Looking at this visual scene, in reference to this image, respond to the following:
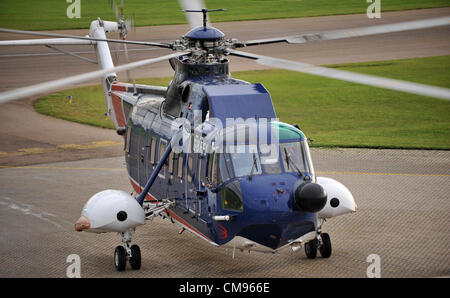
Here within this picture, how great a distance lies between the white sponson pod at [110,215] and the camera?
17.0m

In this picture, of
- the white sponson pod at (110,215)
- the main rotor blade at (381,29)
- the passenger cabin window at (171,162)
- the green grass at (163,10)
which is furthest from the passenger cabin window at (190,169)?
the green grass at (163,10)

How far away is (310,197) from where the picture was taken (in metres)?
14.8

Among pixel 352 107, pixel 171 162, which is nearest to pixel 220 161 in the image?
pixel 171 162

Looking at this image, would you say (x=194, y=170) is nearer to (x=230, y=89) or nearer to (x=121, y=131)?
(x=230, y=89)

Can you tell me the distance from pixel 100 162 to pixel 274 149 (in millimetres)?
14151

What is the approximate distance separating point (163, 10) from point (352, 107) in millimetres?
37577

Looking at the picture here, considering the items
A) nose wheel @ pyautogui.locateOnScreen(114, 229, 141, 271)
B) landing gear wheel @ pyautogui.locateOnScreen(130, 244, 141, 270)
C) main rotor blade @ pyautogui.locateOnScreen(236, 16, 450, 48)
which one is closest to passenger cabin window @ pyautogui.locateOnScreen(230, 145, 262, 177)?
main rotor blade @ pyautogui.locateOnScreen(236, 16, 450, 48)

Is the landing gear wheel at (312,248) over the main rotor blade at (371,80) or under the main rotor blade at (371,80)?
under

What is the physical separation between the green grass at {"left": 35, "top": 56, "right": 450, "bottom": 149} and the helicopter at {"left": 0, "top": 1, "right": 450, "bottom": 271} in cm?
1227

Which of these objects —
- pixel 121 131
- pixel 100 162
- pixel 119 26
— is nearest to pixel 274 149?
pixel 121 131

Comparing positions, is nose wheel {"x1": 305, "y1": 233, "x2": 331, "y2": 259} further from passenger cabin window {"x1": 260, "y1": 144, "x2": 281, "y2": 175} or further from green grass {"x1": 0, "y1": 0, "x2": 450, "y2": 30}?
green grass {"x1": 0, "y1": 0, "x2": 450, "y2": 30}

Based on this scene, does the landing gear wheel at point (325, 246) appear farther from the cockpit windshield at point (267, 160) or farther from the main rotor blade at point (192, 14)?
the main rotor blade at point (192, 14)

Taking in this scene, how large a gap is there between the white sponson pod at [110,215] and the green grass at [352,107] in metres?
14.3

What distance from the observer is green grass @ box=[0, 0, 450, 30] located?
6309cm
